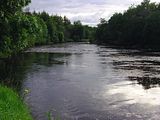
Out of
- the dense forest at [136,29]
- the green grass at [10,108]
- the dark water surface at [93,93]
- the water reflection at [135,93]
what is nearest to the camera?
the green grass at [10,108]

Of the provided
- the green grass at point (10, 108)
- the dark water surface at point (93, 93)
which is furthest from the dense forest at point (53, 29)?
the green grass at point (10, 108)

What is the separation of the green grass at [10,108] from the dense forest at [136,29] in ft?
285

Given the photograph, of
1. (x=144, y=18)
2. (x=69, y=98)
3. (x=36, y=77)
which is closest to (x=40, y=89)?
(x=69, y=98)

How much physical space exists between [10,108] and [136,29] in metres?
103

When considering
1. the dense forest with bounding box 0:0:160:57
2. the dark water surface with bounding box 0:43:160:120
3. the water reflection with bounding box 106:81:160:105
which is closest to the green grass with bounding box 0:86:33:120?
the dark water surface with bounding box 0:43:160:120

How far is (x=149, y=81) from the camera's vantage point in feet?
121

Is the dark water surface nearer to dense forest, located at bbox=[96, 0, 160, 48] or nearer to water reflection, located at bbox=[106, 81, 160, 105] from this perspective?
water reflection, located at bbox=[106, 81, 160, 105]

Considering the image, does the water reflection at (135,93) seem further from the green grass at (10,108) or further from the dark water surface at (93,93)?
the green grass at (10,108)

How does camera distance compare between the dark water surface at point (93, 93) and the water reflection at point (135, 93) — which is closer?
the dark water surface at point (93, 93)

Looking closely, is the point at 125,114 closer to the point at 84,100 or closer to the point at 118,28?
the point at 84,100

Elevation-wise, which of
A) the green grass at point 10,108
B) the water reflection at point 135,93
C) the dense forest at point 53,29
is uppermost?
the dense forest at point 53,29

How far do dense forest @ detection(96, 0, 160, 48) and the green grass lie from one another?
285 feet

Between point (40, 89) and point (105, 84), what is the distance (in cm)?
643

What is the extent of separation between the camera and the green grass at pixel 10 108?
51.3 feet
